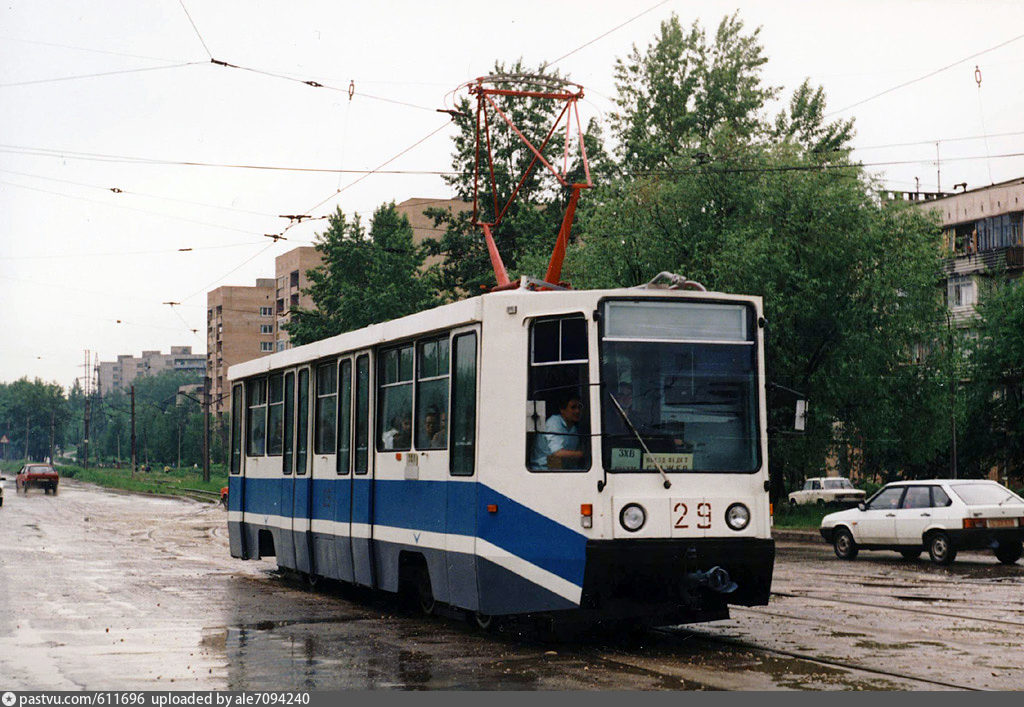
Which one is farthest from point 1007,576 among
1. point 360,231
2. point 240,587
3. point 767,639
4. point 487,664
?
point 360,231

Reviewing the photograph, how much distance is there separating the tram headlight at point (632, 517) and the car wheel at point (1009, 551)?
13479 millimetres

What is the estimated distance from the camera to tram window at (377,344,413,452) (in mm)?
13625

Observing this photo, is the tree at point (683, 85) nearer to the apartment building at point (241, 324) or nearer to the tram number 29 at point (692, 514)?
the tram number 29 at point (692, 514)

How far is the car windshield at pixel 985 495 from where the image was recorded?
894 inches

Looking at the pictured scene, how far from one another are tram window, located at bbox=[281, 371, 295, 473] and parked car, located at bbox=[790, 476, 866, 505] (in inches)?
1282

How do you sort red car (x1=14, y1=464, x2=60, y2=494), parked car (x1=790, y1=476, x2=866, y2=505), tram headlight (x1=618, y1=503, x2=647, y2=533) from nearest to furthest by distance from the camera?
tram headlight (x1=618, y1=503, x2=647, y2=533), parked car (x1=790, y1=476, x2=866, y2=505), red car (x1=14, y1=464, x2=60, y2=494)

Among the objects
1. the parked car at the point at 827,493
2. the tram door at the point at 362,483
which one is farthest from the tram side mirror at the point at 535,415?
the parked car at the point at 827,493

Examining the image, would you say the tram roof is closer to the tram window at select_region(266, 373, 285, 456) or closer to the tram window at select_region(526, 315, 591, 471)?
the tram window at select_region(526, 315, 591, 471)

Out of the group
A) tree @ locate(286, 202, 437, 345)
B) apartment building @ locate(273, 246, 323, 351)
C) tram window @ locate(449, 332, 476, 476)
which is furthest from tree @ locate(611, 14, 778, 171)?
apartment building @ locate(273, 246, 323, 351)

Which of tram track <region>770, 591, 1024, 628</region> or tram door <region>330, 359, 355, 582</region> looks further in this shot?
tram door <region>330, 359, 355, 582</region>

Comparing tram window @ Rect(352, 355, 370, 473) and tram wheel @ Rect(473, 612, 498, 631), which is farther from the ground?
tram window @ Rect(352, 355, 370, 473)

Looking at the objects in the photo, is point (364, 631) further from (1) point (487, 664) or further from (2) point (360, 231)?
(2) point (360, 231)

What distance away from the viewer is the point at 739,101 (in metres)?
53.4

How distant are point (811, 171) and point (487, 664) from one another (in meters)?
28.8
